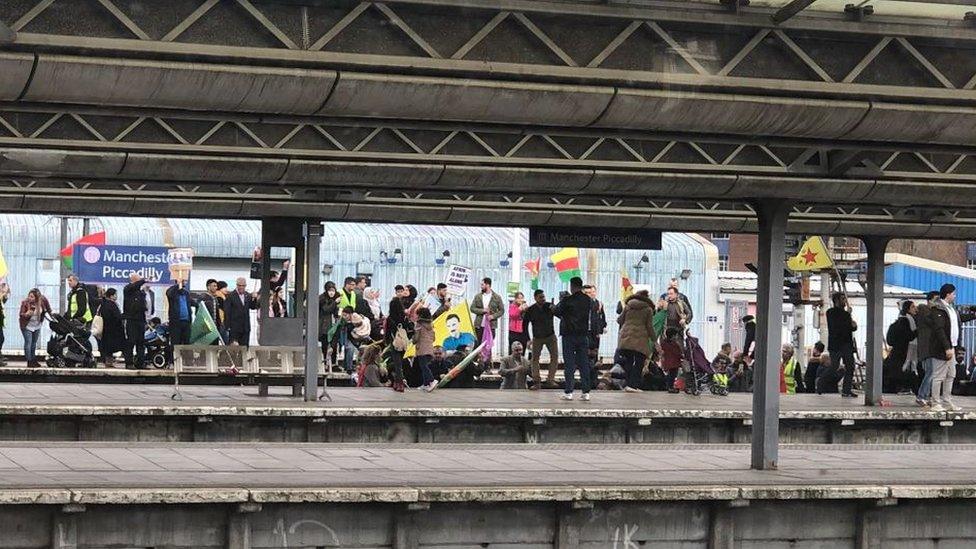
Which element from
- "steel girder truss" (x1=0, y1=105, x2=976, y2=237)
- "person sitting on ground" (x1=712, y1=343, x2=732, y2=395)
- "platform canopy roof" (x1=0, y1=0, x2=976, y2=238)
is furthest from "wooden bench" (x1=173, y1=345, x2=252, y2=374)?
"person sitting on ground" (x1=712, y1=343, x2=732, y2=395)

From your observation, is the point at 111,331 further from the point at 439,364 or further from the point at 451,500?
the point at 451,500

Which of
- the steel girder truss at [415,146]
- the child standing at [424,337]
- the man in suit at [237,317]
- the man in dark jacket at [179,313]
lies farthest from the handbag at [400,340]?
the steel girder truss at [415,146]

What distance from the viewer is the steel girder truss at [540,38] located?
11.2 meters

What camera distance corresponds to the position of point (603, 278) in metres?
47.0

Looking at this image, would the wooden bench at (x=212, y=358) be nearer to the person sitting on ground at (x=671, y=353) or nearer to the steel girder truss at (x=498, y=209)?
the steel girder truss at (x=498, y=209)

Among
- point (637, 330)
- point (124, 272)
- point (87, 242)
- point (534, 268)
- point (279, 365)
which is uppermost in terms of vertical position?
point (87, 242)

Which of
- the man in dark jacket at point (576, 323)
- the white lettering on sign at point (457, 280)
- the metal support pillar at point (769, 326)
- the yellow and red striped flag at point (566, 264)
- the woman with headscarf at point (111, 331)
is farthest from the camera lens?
the yellow and red striped flag at point (566, 264)

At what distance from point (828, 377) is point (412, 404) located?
9725mm

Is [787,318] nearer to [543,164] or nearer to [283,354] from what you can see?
[283,354]

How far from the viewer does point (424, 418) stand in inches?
864

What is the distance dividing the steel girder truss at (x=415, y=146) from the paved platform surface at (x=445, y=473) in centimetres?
315

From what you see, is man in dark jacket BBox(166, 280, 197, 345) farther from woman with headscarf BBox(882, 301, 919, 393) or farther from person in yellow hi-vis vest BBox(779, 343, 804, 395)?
woman with headscarf BBox(882, 301, 919, 393)

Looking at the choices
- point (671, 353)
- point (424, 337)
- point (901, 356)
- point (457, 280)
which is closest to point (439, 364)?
point (424, 337)

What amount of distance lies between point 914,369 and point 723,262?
149 ft
